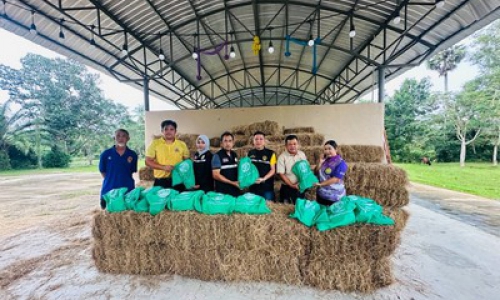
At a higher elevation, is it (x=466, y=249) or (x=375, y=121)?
(x=375, y=121)

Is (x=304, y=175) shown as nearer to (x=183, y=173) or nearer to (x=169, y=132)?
(x=183, y=173)

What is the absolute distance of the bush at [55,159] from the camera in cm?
1769

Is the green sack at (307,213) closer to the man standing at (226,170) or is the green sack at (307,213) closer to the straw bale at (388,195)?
the man standing at (226,170)

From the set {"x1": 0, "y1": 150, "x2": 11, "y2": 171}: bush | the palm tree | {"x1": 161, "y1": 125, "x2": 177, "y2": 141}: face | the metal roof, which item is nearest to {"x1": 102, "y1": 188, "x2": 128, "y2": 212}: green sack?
{"x1": 161, "y1": 125, "x2": 177, "y2": 141}: face

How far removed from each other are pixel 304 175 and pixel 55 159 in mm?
23495

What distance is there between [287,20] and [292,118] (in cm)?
269

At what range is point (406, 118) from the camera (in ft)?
64.4

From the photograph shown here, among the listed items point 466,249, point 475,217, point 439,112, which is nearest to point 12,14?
point 466,249

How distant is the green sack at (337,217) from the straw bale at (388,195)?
138 centimetres

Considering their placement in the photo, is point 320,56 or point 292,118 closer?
point 292,118

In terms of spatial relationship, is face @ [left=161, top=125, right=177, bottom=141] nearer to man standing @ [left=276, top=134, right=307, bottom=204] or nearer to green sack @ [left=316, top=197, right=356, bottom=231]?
man standing @ [left=276, top=134, right=307, bottom=204]

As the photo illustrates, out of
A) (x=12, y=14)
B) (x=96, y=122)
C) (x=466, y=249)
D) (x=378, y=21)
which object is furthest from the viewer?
(x=96, y=122)

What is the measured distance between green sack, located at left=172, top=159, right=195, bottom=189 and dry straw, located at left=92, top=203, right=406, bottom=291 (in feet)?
1.37

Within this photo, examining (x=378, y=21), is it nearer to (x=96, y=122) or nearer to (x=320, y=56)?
(x=320, y=56)
